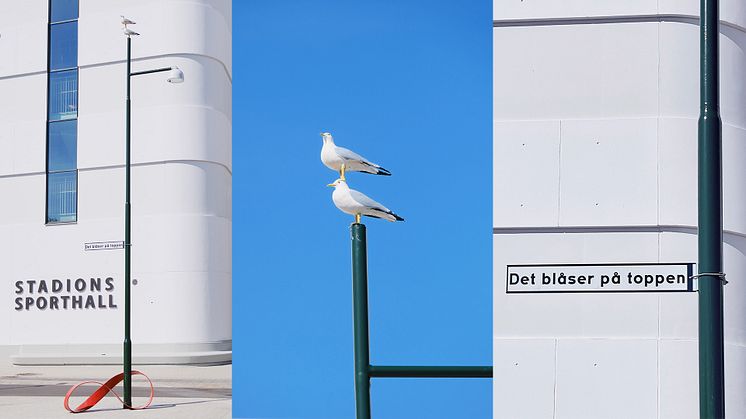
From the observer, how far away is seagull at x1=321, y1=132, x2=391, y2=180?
6.64 meters

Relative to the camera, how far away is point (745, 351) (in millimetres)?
6488

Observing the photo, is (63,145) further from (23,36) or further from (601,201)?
(601,201)

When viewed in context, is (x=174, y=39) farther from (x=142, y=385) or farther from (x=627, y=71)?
A: (x=627, y=71)

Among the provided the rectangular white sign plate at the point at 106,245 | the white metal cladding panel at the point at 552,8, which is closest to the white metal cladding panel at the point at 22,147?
the rectangular white sign plate at the point at 106,245

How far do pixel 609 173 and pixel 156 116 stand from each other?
90.6 feet

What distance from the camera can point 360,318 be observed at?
212 inches

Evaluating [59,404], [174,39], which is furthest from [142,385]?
[174,39]

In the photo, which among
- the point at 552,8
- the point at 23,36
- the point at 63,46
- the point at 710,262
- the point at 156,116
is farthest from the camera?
the point at 23,36

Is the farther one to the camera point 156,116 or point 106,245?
point 106,245

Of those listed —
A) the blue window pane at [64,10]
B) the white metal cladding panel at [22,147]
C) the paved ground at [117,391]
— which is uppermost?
the blue window pane at [64,10]

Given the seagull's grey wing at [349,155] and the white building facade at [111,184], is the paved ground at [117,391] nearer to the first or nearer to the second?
the white building facade at [111,184]

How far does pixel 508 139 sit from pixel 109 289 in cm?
2819

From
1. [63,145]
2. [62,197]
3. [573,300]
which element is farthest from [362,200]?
[63,145]

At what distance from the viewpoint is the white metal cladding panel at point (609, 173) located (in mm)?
6391
